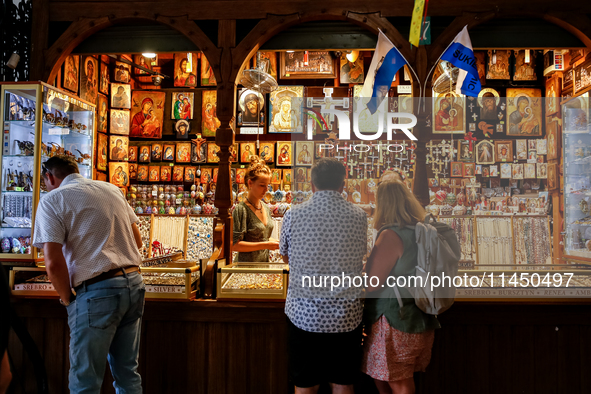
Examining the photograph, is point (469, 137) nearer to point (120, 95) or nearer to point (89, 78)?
point (120, 95)

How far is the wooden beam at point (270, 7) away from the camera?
11.6ft

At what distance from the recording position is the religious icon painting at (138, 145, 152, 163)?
651 centimetres

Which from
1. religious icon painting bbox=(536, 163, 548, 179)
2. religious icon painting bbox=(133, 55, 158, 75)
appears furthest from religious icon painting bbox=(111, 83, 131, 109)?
religious icon painting bbox=(536, 163, 548, 179)

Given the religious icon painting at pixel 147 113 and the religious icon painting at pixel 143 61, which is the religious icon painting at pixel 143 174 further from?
the religious icon painting at pixel 143 61

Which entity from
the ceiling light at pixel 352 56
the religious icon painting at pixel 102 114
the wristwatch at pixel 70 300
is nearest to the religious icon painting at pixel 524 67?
the ceiling light at pixel 352 56

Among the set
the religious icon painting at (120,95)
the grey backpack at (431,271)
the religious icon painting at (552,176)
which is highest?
the religious icon painting at (120,95)

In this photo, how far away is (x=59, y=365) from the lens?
10.7 feet

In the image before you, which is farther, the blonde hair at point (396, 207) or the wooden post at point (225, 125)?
the wooden post at point (225, 125)

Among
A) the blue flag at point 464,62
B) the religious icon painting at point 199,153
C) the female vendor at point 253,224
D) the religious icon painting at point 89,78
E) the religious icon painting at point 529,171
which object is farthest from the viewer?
the religious icon painting at point 199,153

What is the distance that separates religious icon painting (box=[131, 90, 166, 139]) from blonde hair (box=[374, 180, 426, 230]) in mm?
4940

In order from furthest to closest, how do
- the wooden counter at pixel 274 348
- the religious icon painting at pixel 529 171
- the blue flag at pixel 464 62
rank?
1. the religious icon painting at pixel 529 171
2. the blue flag at pixel 464 62
3. the wooden counter at pixel 274 348

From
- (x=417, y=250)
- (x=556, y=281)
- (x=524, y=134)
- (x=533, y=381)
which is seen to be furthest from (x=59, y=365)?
(x=524, y=134)

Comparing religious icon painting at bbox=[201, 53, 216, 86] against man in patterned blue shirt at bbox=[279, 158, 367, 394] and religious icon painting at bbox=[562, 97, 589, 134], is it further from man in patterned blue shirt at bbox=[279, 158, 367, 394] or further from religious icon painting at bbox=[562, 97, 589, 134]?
man in patterned blue shirt at bbox=[279, 158, 367, 394]

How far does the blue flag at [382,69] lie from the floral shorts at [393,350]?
5.73 feet
